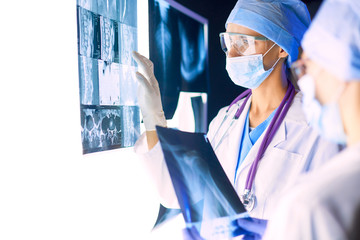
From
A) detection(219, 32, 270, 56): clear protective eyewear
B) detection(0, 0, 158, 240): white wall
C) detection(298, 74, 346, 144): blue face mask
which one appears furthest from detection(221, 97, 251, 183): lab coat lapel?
detection(298, 74, 346, 144): blue face mask

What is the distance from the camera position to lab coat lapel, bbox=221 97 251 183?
1.32 metres

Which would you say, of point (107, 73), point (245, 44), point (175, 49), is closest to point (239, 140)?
point (245, 44)

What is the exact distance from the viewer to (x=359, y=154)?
0.58 metres

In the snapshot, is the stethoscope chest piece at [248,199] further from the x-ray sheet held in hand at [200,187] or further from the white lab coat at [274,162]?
the x-ray sheet held in hand at [200,187]

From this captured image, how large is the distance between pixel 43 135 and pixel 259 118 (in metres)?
0.86

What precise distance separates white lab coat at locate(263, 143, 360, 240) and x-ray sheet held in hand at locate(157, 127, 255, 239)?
0.30 metres

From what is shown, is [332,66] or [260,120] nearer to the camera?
[332,66]

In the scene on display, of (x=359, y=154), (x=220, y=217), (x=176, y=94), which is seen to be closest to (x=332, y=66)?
(x=359, y=154)

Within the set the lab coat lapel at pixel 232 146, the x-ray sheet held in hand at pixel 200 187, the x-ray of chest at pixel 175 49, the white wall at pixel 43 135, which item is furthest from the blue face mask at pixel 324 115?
the x-ray of chest at pixel 175 49

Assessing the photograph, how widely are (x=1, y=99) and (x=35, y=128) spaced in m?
0.14

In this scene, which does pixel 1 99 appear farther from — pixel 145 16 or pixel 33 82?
pixel 145 16

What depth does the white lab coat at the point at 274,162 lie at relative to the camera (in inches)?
44.0

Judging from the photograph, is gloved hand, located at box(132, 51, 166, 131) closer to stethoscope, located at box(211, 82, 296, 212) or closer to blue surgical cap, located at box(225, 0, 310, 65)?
stethoscope, located at box(211, 82, 296, 212)

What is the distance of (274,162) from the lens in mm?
1179
